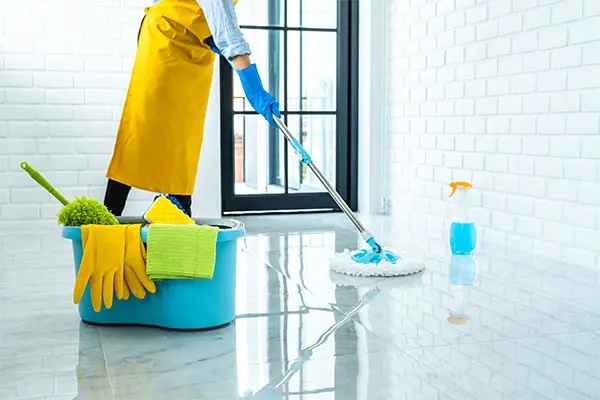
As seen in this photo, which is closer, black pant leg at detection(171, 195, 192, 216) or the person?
the person

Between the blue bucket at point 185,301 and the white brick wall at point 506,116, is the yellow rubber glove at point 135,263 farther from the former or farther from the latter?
the white brick wall at point 506,116

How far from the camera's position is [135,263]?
2078mm

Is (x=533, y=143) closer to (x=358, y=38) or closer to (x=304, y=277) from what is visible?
(x=304, y=277)

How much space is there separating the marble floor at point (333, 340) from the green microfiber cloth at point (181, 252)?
0.17 metres

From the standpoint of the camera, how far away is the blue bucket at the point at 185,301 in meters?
2.12

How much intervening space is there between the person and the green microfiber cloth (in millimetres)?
1030

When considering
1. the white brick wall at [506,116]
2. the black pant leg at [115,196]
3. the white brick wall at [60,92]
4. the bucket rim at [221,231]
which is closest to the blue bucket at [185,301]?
the bucket rim at [221,231]

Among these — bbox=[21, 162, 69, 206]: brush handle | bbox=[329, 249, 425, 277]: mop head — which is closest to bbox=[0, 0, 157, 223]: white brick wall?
bbox=[329, 249, 425, 277]: mop head

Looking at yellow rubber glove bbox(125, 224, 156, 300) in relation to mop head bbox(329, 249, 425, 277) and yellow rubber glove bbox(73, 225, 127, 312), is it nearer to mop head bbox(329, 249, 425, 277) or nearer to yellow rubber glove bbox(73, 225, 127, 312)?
yellow rubber glove bbox(73, 225, 127, 312)

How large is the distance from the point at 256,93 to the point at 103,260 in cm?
82

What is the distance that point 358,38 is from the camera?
4.96 meters

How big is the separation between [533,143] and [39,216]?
98.8 inches

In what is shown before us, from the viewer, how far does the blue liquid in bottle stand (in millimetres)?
3305

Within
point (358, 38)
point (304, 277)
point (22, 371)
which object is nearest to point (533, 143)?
point (304, 277)
